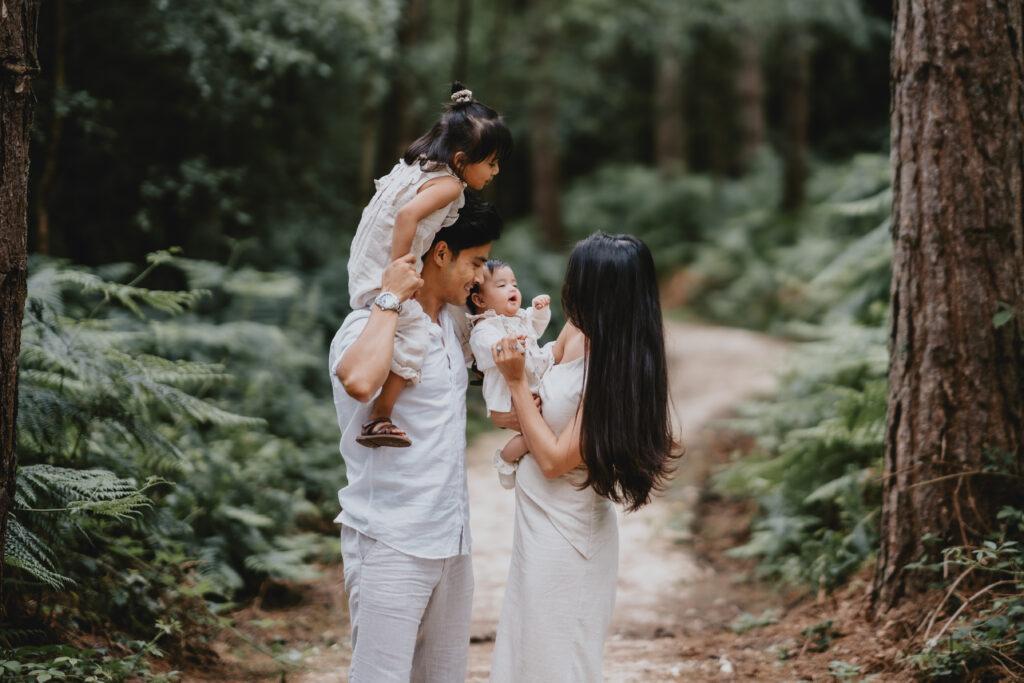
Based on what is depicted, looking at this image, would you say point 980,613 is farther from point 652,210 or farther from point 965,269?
point 652,210

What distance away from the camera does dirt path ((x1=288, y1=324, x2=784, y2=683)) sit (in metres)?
4.49

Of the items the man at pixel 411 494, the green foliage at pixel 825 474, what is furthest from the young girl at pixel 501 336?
the green foliage at pixel 825 474

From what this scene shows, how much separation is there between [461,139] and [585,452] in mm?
1107

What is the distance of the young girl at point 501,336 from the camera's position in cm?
293

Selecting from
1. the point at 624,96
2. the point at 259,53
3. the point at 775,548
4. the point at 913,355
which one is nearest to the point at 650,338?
the point at 913,355

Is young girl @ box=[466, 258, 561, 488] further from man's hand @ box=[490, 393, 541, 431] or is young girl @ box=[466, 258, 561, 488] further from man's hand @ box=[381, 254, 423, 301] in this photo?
man's hand @ box=[381, 254, 423, 301]

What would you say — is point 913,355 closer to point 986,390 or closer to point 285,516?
point 986,390

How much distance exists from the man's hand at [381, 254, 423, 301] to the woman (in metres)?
0.36

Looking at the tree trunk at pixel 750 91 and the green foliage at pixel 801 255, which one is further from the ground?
the tree trunk at pixel 750 91

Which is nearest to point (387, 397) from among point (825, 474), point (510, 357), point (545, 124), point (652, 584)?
point (510, 357)

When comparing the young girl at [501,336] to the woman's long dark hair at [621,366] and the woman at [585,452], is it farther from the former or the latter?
the woman's long dark hair at [621,366]

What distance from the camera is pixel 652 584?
19.9 feet

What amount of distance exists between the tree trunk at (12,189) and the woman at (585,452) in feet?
5.16

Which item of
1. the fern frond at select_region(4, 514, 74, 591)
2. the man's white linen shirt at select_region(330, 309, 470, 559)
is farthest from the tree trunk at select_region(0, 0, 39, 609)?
the man's white linen shirt at select_region(330, 309, 470, 559)
